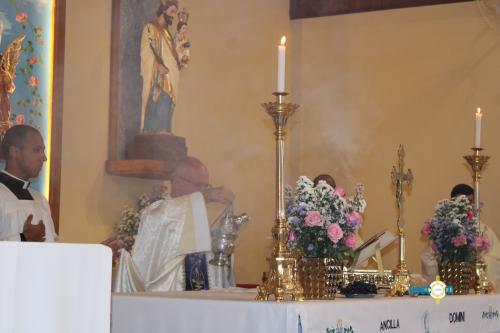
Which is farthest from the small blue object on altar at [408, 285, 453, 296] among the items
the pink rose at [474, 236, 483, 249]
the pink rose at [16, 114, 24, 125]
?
the pink rose at [16, 114, 24, 125]

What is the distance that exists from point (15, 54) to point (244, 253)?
12.5 ft

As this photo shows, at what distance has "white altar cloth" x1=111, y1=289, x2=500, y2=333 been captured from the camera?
3234 millimetres

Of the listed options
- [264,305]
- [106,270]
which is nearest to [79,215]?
[264,305]

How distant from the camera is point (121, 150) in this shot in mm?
7340

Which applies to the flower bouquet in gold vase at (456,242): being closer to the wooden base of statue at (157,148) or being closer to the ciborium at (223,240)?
the ciborium at (223,240)

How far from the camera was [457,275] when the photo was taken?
522cm

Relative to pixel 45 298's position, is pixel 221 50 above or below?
above

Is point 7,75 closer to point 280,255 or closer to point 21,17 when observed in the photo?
point 21,17

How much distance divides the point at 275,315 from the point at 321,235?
0.74 m

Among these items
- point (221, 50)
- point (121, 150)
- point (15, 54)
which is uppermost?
point (221, 50)

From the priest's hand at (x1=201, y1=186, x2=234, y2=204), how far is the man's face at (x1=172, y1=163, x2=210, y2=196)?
49 centimetres

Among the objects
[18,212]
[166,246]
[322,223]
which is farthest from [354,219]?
[18,212]

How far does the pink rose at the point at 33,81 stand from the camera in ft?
21.1

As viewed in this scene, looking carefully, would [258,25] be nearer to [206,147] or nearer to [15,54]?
[206,147]
